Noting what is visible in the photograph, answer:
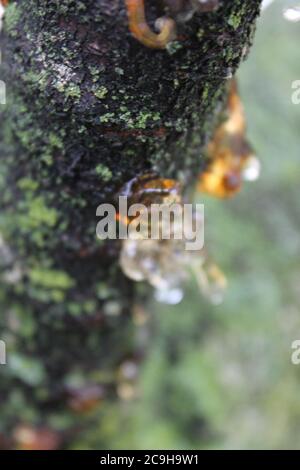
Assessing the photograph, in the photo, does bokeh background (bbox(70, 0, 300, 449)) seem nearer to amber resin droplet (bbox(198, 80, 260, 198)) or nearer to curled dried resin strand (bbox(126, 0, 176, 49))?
amber resin droplet (bbox(198, 80, 260, 198))

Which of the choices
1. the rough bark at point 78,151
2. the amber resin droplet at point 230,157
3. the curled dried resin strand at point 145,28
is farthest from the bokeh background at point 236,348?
the curled dried resin strand at point 145,28

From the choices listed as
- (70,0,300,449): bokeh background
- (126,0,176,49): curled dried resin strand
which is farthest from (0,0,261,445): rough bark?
(70,0,300,449): bokeh background

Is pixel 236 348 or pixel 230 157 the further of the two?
pixel 236 348

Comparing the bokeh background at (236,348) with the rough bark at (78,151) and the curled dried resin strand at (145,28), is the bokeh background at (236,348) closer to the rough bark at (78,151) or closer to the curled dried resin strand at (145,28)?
the rough bark at (78,151)

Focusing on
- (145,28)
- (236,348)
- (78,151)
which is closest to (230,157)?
(78,151)

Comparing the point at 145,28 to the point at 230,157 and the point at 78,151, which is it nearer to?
the point at 78,151

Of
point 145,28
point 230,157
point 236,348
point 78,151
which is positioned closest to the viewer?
point 145,28

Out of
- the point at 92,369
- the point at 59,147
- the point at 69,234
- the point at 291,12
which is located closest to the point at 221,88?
the point at 291,12

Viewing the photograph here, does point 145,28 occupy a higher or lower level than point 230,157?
lower
